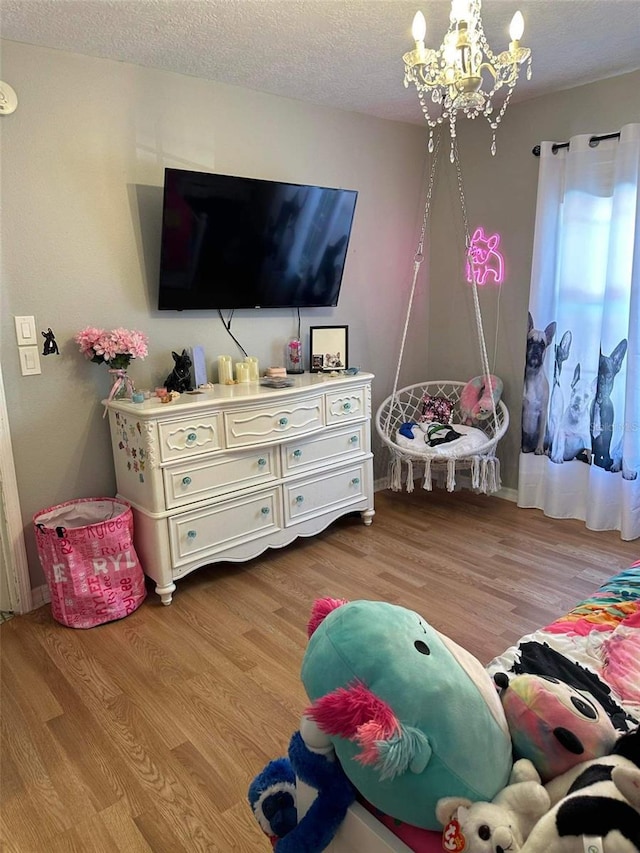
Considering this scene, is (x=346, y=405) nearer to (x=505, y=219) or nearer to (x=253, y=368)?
(x=253, y=368)

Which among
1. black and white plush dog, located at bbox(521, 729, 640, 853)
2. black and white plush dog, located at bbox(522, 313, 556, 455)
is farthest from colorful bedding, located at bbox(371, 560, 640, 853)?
black and white plush dog, located at bbox(522, 313, 556, 455)

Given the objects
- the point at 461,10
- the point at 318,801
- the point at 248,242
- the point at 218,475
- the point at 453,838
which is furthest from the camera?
the point at 248,242

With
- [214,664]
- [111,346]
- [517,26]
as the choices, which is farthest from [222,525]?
[517,26]

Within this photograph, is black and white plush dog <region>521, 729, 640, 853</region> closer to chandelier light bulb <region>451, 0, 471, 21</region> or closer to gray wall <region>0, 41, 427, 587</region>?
chandelier light bulb <region>451, 0, 471, 21</region>

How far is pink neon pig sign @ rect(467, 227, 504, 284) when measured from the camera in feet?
12.5

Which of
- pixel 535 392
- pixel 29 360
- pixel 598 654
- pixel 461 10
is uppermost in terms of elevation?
pixel 461 10

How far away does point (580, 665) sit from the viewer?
142 cm

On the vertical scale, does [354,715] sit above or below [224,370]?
below

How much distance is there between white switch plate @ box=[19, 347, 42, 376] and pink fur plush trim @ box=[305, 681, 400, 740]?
2215mm

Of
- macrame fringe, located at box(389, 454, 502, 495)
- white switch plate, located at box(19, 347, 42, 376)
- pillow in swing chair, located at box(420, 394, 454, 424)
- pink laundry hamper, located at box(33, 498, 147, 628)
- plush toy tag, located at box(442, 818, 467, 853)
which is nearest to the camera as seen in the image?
plush toy tag, located at box(442, 818, 467, 853)

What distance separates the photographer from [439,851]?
948 mm

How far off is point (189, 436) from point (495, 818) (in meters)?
2.06

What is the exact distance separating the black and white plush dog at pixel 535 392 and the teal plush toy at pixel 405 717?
2.82 meters

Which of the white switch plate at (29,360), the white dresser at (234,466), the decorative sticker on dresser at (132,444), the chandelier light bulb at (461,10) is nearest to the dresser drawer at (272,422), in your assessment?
the white dresser at (234,466)
